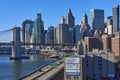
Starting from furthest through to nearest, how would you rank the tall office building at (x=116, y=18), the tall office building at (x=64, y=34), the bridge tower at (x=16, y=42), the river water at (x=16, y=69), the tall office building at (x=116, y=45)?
the tall office building at (x=64, y=34)
the tall office building at (x=116, y=18)
the bridge tower at (x=16, y=42)
the tall office building at (x=116, y=45)
the river water at (x=16, y=69)

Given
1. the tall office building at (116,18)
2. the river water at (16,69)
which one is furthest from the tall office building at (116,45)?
the tall office building at (116,18)

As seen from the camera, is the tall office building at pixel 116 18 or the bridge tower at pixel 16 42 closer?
the bridge tower at pixel 16 42

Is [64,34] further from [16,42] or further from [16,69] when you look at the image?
[16,69]

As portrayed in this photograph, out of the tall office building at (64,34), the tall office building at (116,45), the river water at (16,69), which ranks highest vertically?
the tall office building at (64,34)

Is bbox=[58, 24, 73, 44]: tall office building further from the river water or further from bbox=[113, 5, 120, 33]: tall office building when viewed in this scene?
the river water

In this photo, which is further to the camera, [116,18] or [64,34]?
[64,34]

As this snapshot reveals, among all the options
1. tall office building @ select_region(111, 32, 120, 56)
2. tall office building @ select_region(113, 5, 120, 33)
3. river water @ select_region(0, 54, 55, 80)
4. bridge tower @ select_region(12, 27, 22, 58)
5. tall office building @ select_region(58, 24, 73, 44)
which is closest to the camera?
river water @ select_region(0, 54, 55, 80)

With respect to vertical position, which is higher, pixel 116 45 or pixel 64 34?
pixel 64 34

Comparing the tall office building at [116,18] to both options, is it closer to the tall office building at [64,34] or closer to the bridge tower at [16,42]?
the tall office building at [64,34]

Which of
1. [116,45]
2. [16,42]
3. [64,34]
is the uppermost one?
[64,34]

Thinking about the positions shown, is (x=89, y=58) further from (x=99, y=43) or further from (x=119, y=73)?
(x=99, y=43)

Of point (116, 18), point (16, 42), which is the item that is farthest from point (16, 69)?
point (116, 18)

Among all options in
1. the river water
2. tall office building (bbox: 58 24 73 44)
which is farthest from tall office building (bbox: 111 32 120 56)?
tall office building (bbox: 58 24 73 44)

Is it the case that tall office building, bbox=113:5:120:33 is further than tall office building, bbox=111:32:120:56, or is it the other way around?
tall office building, bbox=113:5:120:33
